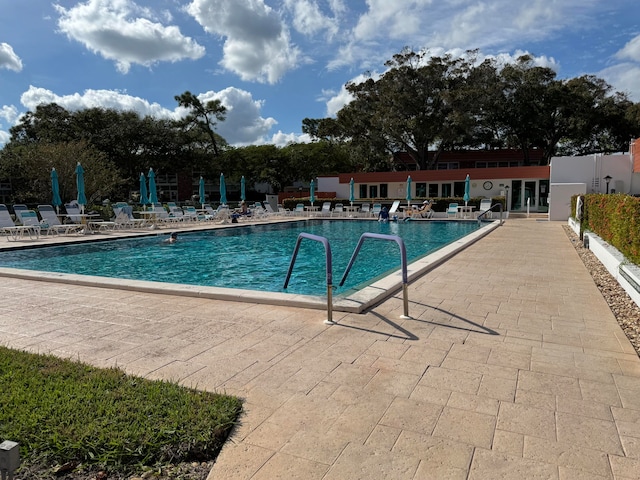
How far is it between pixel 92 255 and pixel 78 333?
7920 mm

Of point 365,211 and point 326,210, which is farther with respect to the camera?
point 326,210

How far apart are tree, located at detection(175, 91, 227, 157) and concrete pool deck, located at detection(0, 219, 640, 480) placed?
39.7 metres

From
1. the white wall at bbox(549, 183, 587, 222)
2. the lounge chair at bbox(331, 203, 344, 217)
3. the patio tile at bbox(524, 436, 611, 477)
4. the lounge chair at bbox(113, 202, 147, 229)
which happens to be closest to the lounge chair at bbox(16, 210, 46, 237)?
the lounge chair at bbox(113, 202, 147, 229)

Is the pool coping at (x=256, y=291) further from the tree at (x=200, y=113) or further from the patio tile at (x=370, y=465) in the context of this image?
the tree at (x=200, y=113)

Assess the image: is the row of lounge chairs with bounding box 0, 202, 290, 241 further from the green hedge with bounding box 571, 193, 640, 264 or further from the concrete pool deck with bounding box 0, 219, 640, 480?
the green hedge with bounding box 571, 193, 640, 264

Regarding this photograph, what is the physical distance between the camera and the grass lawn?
2.18 metres

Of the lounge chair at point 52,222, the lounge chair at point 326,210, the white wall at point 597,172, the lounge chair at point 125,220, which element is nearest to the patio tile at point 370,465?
the lounge chair at point 52,222

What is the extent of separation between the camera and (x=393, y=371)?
3.19m

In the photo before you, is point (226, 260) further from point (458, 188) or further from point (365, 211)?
point (458, 188)

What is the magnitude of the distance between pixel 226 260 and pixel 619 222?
8117mm

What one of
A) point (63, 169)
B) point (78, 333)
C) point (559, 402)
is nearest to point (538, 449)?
point (559, 402)

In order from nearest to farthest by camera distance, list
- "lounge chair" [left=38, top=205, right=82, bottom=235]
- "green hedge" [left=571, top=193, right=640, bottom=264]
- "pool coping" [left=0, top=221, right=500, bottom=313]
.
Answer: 1. "pool coping" [left=0, top=221, right=500, bottom=313]
2. "green hedge" [left=571, top=193, right=640, bottom=264]
3. "lounge chair" [left=38, top=205, right=82, bottom=235]

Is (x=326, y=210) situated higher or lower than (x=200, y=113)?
lower

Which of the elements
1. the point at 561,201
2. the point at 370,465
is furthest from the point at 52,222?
the point at 561,201
